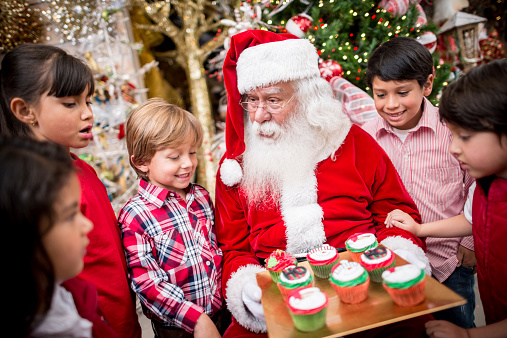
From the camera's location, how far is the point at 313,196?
6.16 feet

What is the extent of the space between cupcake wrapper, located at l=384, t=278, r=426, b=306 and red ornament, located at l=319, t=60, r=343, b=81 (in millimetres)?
2081

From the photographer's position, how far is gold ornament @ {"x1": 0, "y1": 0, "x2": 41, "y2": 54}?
299 centimetres

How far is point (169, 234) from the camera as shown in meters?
1.66

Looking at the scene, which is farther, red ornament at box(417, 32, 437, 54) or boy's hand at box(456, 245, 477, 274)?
red ornament at box(417, 32, 437, 54)

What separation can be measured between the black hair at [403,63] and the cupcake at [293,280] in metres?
1.25

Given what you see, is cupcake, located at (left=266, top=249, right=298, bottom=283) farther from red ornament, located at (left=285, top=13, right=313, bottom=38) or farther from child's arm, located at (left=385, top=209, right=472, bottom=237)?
red ornament, located at (left=285, top=13, right=313, bottom=38)

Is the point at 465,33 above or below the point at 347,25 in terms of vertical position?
below

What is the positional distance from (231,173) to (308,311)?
3.18 ft

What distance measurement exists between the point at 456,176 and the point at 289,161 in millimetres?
980

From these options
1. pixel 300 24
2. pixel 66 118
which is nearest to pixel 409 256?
pixel 66 118

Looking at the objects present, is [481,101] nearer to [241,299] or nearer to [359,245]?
Answer: [359,245]

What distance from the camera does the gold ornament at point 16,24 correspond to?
2.99 m

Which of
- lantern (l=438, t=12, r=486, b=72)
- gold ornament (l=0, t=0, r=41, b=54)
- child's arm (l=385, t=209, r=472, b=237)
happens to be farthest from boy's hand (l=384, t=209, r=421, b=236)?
gold ornament (l=0, t=0, r=41, b=54)

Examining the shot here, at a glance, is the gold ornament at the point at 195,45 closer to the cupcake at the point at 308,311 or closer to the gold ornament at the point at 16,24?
the gold ornament at the point at 16,24
